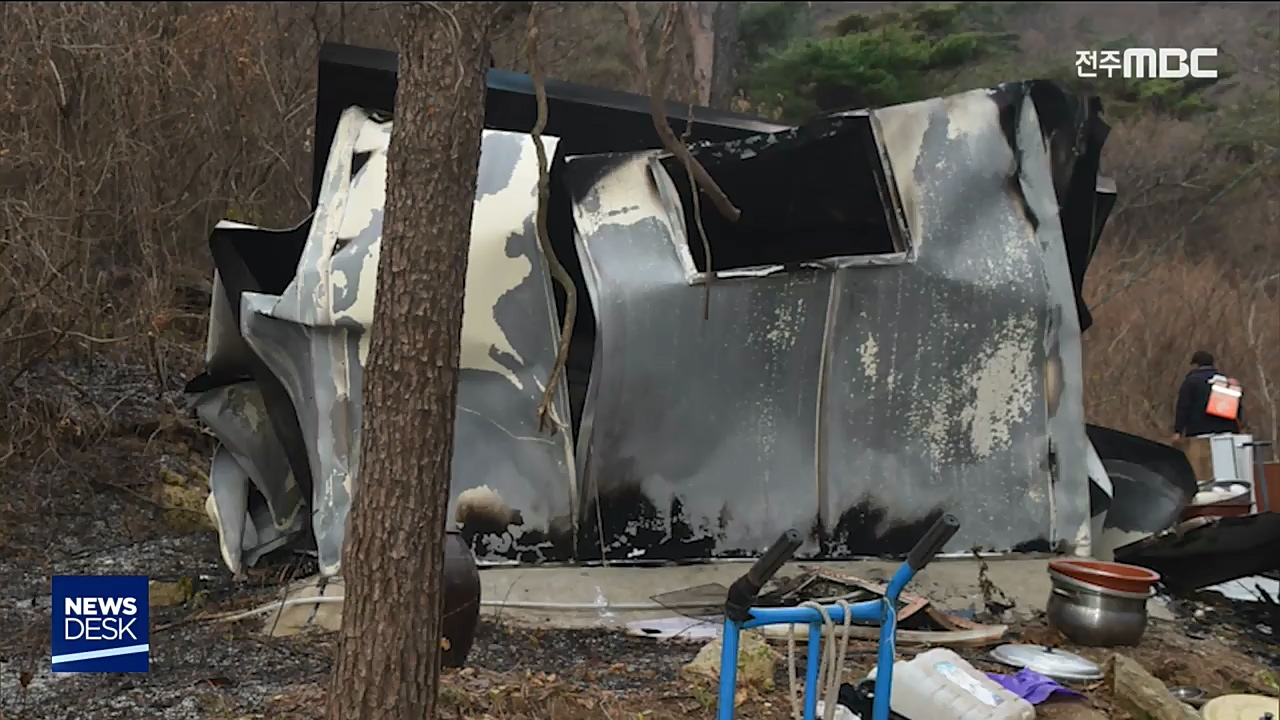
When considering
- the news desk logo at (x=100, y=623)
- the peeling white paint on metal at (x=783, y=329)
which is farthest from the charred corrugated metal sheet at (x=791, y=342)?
the news desk logo at (x=100, y=623)

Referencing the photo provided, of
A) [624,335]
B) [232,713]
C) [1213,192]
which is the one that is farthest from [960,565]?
[1213,192]

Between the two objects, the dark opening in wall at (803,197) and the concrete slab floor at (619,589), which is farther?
the dark opening in wall at (803,197)

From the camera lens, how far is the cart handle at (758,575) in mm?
2584

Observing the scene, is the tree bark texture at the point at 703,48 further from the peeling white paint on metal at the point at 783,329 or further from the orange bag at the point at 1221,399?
the peeling white paint on metal at the point at 783,329

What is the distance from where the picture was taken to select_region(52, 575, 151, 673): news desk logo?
3.50m

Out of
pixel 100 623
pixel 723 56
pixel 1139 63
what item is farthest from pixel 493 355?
pixel 1139 63

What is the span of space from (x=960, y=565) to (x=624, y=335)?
2.10 meters

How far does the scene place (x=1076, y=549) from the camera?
225 inches

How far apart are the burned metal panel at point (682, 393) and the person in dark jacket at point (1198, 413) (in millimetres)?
4954

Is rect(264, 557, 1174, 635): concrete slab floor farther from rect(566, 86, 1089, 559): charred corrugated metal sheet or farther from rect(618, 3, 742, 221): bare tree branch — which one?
rect(618, 3, 742, 221): bare tree branch

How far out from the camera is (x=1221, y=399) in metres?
8.88

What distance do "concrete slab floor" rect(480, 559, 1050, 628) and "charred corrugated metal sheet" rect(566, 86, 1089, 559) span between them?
0.37 ft

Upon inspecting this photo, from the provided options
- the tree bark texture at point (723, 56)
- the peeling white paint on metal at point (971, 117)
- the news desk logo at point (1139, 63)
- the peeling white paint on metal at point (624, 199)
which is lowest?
the peeling white paint on metal at point (624, 199)

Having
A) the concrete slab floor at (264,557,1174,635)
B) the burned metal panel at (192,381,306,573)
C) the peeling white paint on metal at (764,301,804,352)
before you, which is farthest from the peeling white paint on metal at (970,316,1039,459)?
A: the burned metal panel at (192,381,306,573)
